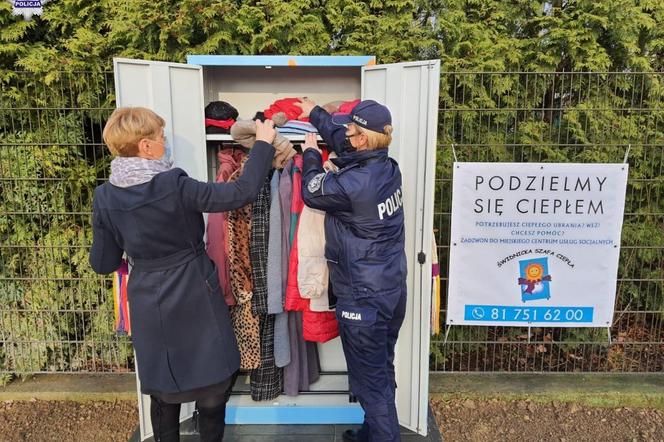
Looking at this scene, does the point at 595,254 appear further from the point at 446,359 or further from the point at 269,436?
the point at 269,436

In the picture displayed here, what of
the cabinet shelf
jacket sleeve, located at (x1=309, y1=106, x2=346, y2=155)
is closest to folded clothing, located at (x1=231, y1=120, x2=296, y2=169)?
the cabinet shelf

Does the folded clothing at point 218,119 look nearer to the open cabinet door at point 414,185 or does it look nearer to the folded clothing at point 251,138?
the folded clothing at point 251,138

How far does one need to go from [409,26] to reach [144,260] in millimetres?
2419

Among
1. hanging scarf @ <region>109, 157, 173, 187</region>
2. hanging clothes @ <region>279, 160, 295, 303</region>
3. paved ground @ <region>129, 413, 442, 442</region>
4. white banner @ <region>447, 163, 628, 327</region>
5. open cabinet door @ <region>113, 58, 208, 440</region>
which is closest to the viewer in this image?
hanging scarf @ <region>109, 157, 173, 187</region>

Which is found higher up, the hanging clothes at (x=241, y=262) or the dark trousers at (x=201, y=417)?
the hanging clothes at (x=241, y=262)

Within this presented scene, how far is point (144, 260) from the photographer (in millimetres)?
2029

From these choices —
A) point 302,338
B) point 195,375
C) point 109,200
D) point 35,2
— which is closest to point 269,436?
point 302,338

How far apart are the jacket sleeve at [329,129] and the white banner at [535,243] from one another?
103 centimetres

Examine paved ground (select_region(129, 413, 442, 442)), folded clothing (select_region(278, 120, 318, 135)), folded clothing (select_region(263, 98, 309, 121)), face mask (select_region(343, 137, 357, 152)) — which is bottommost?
paved ground (select_region(129, 413, 442, 442))

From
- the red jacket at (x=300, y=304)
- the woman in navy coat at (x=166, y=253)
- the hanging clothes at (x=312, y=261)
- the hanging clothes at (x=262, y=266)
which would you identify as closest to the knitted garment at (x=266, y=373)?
the hanging clothes at (x=262, y=266)

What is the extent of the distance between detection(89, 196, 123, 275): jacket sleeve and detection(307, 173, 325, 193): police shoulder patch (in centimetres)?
84

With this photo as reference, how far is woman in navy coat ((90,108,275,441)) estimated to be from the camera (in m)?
1.92

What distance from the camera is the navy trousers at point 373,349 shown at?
2.32 metres

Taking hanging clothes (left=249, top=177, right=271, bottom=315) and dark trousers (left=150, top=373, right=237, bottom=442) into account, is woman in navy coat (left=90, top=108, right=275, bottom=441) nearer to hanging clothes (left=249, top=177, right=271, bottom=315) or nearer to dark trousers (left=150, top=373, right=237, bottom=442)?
dark trousers (left=150, top=373, right=237, bottom=442)
